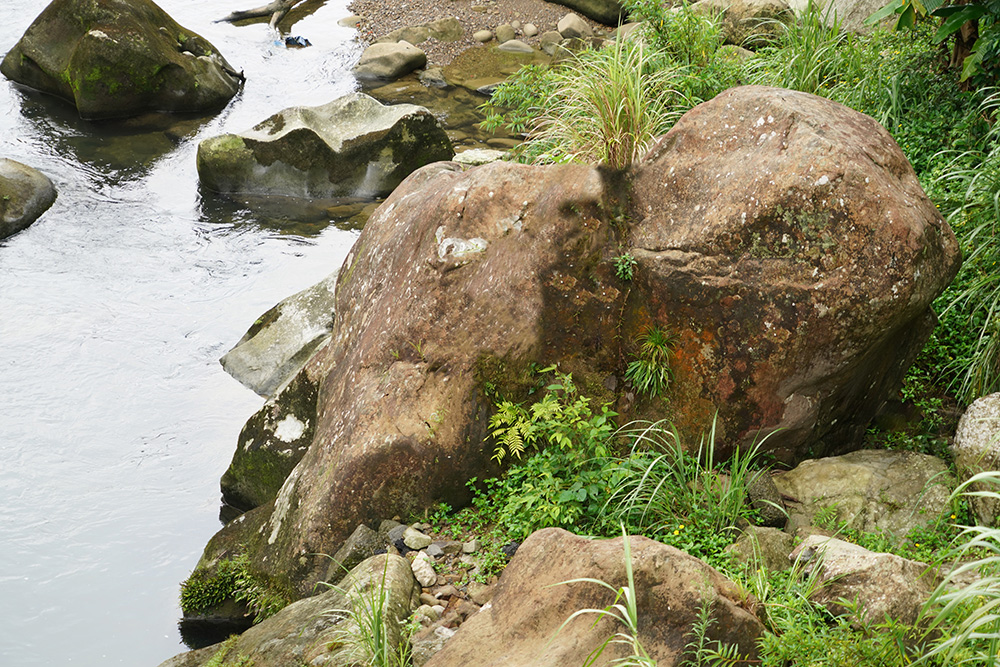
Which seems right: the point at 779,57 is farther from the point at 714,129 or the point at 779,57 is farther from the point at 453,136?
the point at 453,136

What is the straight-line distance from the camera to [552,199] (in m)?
4.80

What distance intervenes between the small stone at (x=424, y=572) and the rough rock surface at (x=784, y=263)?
61.1 inches

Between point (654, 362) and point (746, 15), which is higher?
point (746, 15)

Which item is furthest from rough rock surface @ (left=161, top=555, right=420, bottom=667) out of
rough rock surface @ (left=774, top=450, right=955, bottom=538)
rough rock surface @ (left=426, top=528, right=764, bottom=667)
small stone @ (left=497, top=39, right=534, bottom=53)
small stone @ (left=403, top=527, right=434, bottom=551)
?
small stone @ (left=497, top=39, right=534, bottom=53)

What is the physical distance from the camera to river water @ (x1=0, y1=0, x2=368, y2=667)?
6.16 metres

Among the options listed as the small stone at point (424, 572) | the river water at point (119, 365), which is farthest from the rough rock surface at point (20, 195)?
the small stone at point (424, 572)

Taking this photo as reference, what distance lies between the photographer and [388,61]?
577 inches

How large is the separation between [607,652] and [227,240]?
339 inches

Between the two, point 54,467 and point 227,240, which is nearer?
point 54,467

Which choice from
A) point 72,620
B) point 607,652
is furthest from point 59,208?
point 607,652

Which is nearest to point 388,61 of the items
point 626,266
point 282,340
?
point 282,340

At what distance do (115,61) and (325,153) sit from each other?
4132mm

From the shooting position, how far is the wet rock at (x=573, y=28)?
15.2m

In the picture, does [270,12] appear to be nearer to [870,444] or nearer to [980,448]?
[870,444]
